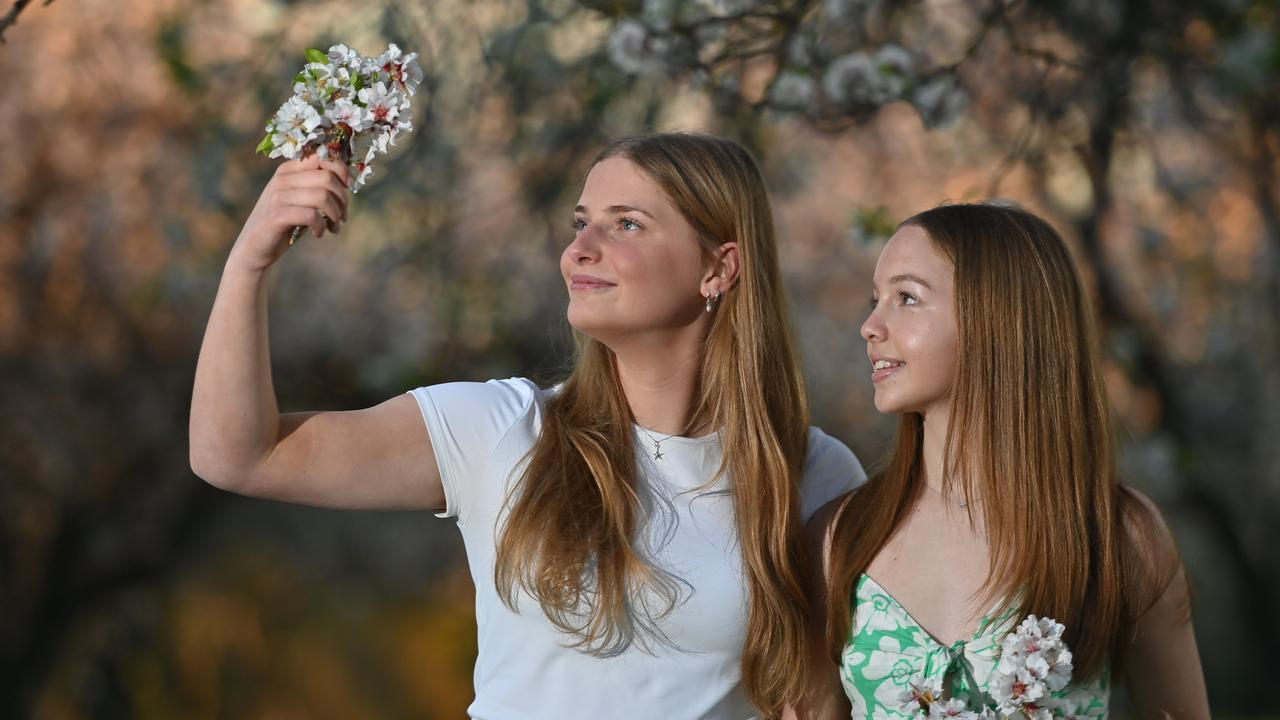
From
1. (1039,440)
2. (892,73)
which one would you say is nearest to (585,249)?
(1039,440)

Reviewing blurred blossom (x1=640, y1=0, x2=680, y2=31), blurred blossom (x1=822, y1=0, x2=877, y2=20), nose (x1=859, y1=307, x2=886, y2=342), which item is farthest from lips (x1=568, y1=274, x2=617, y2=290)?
blurred blossom (x1=822, y1=0, x2=877, y2=20)

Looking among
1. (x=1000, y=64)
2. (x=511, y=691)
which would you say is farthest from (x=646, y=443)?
(x=1000, y=64)

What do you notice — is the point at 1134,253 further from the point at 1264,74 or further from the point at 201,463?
the point at 201,463

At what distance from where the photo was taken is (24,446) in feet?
20.5

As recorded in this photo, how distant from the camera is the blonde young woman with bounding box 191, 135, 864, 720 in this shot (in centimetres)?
209

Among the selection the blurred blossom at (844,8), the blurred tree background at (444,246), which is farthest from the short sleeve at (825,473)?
the blurred tree background at (444,246)

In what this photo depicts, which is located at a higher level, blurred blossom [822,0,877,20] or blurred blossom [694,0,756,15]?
blurred blossom [822,0,877,20]

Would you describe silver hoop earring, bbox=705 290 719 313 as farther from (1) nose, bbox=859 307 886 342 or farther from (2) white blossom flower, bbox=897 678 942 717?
(2) white blossom flower, bbox=897 678 942 717

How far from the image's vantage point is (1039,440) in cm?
214

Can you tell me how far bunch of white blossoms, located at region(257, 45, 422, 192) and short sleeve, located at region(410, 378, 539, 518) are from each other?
0.43m

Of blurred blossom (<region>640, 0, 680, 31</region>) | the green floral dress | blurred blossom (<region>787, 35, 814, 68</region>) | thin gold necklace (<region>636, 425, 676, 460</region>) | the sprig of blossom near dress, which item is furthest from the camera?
blurred blossom (<region>787, 35, 814, 68</region>)

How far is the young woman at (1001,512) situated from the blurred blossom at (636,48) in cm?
148

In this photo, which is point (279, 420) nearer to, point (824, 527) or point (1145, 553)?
point (824, 527)

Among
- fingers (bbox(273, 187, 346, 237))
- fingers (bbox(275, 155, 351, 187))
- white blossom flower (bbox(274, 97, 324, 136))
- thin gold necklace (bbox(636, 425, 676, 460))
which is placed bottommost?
thin gold necklace (bbox(636, 425, 676, 460))
